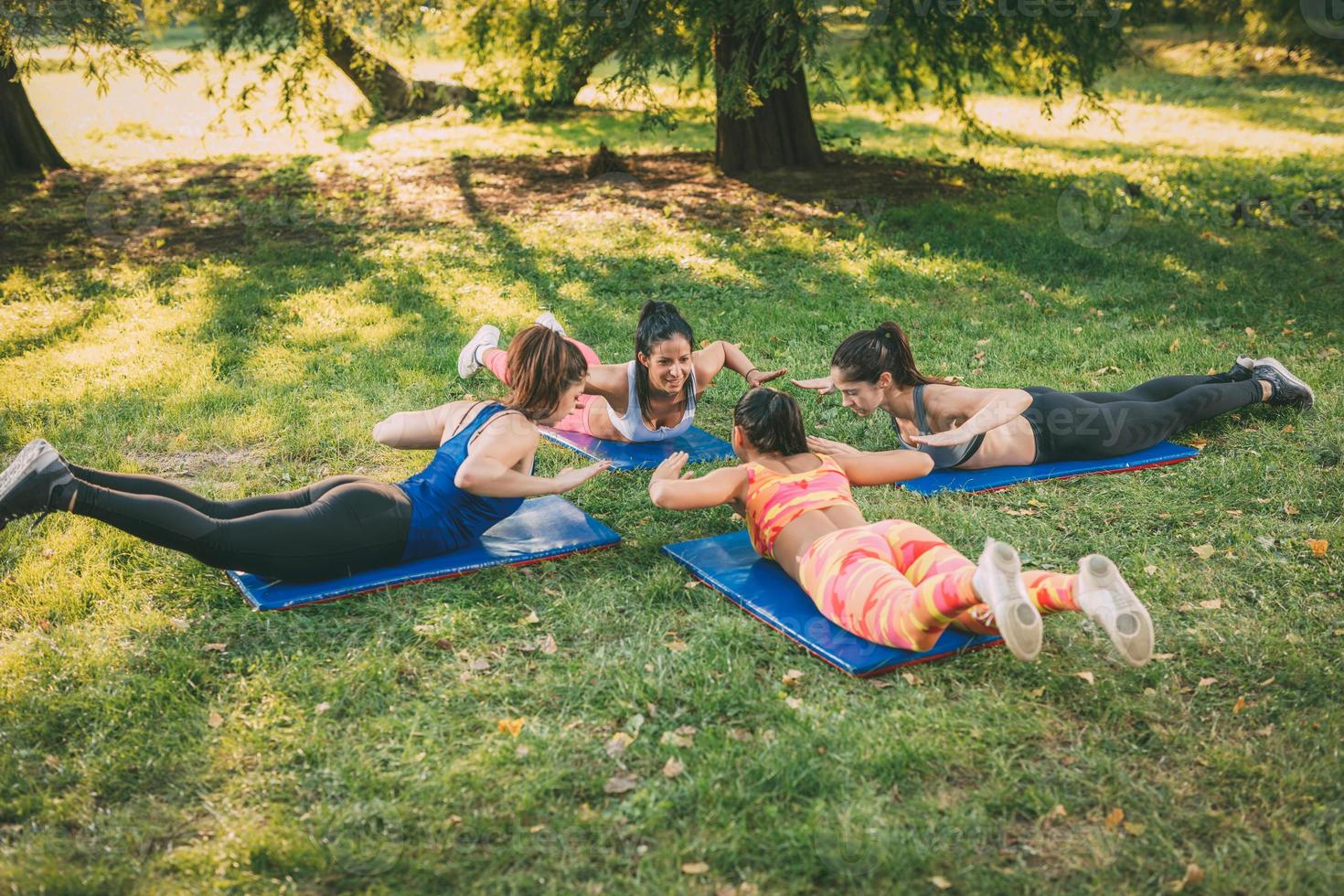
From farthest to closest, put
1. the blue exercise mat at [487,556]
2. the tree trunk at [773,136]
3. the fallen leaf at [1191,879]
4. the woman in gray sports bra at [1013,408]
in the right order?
the tree trunk at [773,136], the woman in gray sports bra at [1013,408], the blue exercise mat at [487,556], the fallen leaf at [1191,879]

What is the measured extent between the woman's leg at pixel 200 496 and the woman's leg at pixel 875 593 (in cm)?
212

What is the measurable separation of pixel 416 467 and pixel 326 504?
5.12ft

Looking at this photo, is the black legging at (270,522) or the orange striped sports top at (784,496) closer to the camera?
the black legging at (270,522)

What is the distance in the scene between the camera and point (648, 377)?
615 cm

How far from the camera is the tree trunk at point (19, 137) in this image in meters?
13.3

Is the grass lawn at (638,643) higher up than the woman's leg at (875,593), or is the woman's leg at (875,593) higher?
the woman's leg at (875,593)

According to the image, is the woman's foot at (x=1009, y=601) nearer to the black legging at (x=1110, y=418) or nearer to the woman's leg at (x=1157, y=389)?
the black legging at (x=1110, y=418)

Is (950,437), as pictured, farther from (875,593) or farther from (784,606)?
(875,593)

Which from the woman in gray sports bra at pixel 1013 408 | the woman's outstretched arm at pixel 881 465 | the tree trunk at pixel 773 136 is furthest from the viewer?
the tree trunk at pixel 773 136

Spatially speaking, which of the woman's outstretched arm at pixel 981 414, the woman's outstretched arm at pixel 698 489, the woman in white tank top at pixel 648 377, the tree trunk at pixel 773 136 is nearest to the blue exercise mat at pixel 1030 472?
the woman's outstretched arm at pixel 981 414

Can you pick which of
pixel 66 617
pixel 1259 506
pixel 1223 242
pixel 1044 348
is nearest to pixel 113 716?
pixel 66 617

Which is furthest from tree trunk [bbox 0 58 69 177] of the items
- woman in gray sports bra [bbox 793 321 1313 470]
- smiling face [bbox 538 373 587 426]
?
woman in gray sports bra [bbox 793 321 1313 470]

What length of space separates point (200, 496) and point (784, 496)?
8.27 ft

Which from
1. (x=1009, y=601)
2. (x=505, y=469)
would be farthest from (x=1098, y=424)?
(x=505, y=469)
